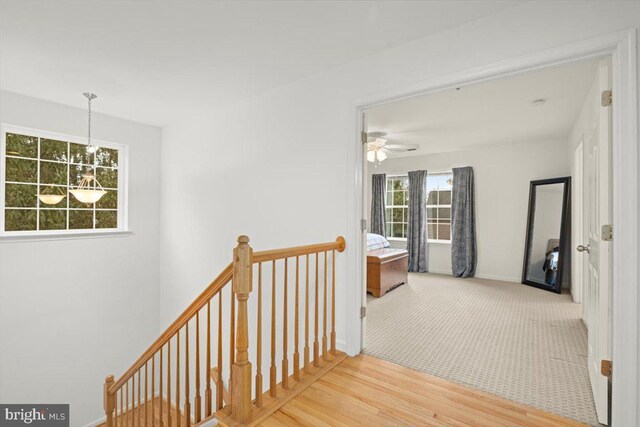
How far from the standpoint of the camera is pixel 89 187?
386 cm

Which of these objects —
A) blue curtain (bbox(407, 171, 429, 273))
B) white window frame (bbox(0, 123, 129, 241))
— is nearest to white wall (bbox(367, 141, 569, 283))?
blue curtain (bbox(407, 171, 429, 273))

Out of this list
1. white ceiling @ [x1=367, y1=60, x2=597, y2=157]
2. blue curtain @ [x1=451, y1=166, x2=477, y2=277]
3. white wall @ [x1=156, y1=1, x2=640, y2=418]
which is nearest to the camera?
white wall @ [x1=156, y1=1, x2=640, y2=418]

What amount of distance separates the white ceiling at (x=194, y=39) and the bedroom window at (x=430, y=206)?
14.8 ft

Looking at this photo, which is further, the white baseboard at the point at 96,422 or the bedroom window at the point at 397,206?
the bedroom window at the point at 397,206

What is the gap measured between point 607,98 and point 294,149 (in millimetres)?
2127

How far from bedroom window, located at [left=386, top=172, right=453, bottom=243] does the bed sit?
1742mm

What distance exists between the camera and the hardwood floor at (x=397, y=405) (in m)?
1.64

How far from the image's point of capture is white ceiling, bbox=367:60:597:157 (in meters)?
2.95

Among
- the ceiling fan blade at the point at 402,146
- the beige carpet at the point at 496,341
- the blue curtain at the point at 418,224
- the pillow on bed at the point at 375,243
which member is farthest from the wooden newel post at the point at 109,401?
the blue curtain at the point at 418,224

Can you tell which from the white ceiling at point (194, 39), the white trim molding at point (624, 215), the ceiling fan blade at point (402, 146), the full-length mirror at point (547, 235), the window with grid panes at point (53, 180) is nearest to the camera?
the white trim molding at point (624, 215)

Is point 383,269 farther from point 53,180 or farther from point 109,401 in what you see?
point 53,180

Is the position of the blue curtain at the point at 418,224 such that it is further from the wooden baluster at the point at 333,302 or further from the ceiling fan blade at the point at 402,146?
the wooden baluster at the point at 333,302

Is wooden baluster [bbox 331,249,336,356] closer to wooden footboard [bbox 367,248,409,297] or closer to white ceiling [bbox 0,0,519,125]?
white ceiling [bbox 0,0,519,125]

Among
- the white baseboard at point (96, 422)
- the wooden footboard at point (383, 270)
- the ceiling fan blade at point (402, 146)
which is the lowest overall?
the white baseboard at point (96, 422)
